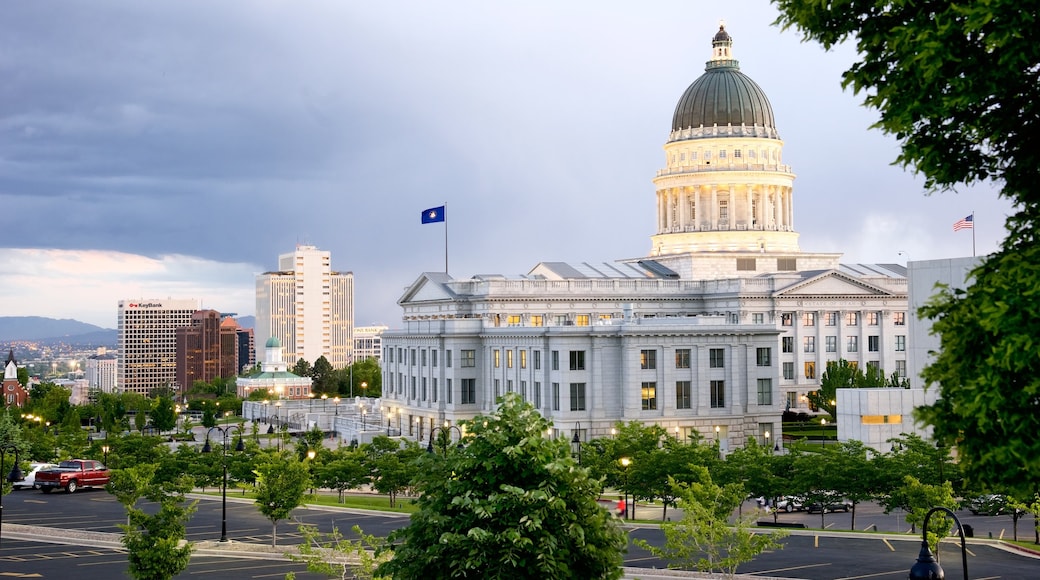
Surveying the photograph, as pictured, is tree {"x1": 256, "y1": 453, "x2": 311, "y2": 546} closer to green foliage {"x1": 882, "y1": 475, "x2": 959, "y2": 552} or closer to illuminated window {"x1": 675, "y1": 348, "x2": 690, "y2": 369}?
green foliage {"x1": 882, "y1": 475, "x2": 959, "y2": 552}

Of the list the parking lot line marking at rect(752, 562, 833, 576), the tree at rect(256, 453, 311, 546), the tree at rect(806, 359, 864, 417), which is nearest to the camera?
the parking lot line marking at rect(752, 562, 833, 576)

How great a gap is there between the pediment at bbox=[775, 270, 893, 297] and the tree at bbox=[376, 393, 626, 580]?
109 metres

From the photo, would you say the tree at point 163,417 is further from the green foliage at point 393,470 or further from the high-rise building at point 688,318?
the green foliage at point 393,470

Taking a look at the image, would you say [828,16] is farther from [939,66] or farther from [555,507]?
[555,507]

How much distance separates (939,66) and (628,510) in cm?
5817

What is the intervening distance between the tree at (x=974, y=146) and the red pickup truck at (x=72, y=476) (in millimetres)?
71540

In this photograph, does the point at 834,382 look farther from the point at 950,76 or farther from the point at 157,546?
the point at 950,76

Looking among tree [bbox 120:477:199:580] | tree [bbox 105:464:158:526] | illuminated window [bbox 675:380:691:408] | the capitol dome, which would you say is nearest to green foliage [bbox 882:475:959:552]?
tree [bbox 120:477:199:580]

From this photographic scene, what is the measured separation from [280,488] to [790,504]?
3039 centimetres

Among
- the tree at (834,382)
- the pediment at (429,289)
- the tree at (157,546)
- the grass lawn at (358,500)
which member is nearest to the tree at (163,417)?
the pediment at (429,289)

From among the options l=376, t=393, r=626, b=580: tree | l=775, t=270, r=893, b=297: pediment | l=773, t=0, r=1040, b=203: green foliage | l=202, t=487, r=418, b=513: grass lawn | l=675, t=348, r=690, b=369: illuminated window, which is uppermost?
l=775, t=270, r=893, b=297: pediment

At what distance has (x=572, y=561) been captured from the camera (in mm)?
24953

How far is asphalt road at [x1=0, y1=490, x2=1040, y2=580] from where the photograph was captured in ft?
Result: 158

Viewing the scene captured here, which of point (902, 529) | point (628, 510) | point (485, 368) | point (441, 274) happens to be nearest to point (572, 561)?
point (902, 529)
